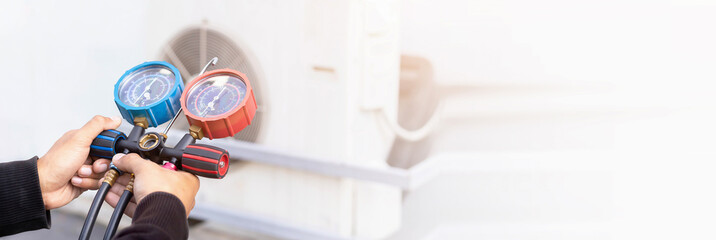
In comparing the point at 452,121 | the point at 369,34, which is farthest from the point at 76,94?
the point at 452,121

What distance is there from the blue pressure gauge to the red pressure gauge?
0.11ft

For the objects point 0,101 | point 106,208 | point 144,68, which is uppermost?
point 144,68

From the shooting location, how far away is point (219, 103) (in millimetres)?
1000

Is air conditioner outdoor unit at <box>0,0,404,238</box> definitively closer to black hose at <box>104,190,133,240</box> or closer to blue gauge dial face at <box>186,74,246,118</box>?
blue gauge dial face at <box>186,74,246,118</box>

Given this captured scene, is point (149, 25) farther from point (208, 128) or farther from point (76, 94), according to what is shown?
point (208, 128)

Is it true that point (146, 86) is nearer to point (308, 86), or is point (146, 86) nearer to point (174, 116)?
point (174, 116)

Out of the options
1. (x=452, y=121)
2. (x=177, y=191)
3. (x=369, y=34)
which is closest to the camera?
(x=177, y=191)

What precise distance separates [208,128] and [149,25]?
1439 millimetres

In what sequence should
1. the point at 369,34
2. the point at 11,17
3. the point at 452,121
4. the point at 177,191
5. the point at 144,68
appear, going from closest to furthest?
the point at 177,191 → the point at 144,68 → the point at 369,34 → the point at 11,17 → the point at 452,121

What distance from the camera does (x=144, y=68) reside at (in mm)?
1102

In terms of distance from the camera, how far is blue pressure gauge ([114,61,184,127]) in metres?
1.02

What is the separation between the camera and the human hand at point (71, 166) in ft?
3.42

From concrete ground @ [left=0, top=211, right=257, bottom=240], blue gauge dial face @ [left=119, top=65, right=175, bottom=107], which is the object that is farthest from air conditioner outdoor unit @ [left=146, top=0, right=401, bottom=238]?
blue gauge dial face @ [left=119, top=65, right=175, bottom=107]

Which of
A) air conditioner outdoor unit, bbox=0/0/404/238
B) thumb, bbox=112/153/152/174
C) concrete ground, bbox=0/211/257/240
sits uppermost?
thumb, bbox=112/153/152/174
